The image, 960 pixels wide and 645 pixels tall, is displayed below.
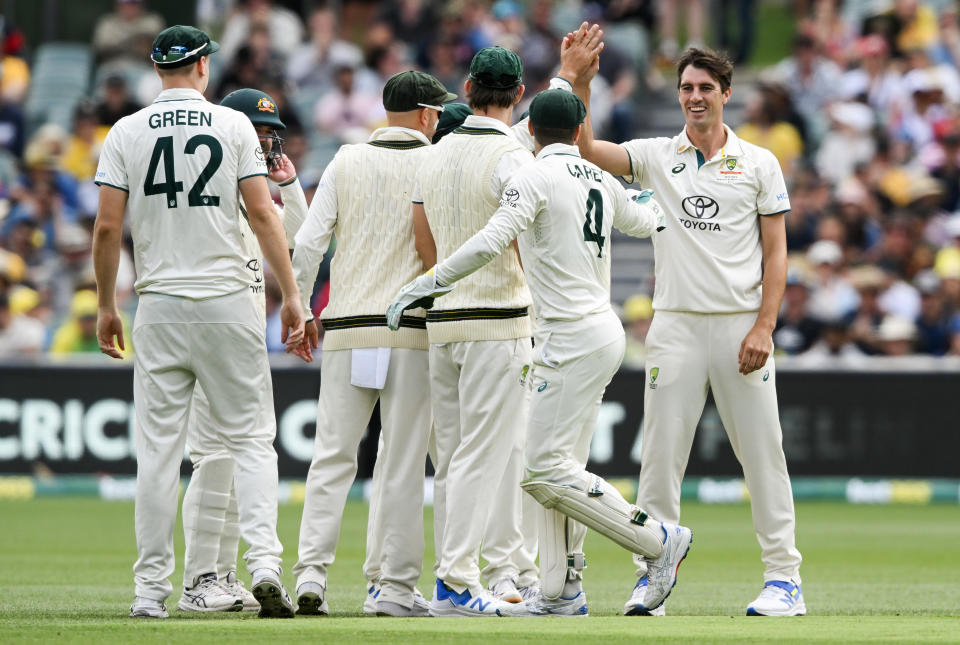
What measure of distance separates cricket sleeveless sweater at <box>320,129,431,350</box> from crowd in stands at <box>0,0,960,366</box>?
8.51 meters

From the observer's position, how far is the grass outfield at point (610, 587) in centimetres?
699

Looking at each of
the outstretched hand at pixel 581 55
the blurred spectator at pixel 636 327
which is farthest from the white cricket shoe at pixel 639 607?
the blurred spectator at pixel 636 327

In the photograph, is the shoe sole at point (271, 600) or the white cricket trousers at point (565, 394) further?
the white cricket trousers at point (565, 394)

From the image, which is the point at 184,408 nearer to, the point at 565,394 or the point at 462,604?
the point at 462,604

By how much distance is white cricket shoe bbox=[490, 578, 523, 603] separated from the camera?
8.16 meters

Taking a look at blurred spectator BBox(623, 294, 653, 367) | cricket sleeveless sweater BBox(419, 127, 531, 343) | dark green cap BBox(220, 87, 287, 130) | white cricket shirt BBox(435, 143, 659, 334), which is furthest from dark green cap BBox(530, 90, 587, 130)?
blurred spectator BBox(623, 294, 653, 367)

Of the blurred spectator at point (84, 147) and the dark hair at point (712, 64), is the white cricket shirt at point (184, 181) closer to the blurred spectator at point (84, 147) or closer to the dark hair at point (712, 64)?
the dark hair at point (712, 64)

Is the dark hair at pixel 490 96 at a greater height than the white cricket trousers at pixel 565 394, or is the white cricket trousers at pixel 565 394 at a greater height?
the dark hair at pixel 490 96

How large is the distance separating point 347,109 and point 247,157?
1372 cm

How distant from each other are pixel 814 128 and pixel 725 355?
42.2ft

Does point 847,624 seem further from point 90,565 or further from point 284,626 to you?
point 90,565

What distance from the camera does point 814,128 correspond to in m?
20.7

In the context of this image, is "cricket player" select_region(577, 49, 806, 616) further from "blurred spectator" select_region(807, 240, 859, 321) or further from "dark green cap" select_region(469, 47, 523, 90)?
"blurred spectator" select_region(807, 240, 859, 321)

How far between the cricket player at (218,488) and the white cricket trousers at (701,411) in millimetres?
1941
